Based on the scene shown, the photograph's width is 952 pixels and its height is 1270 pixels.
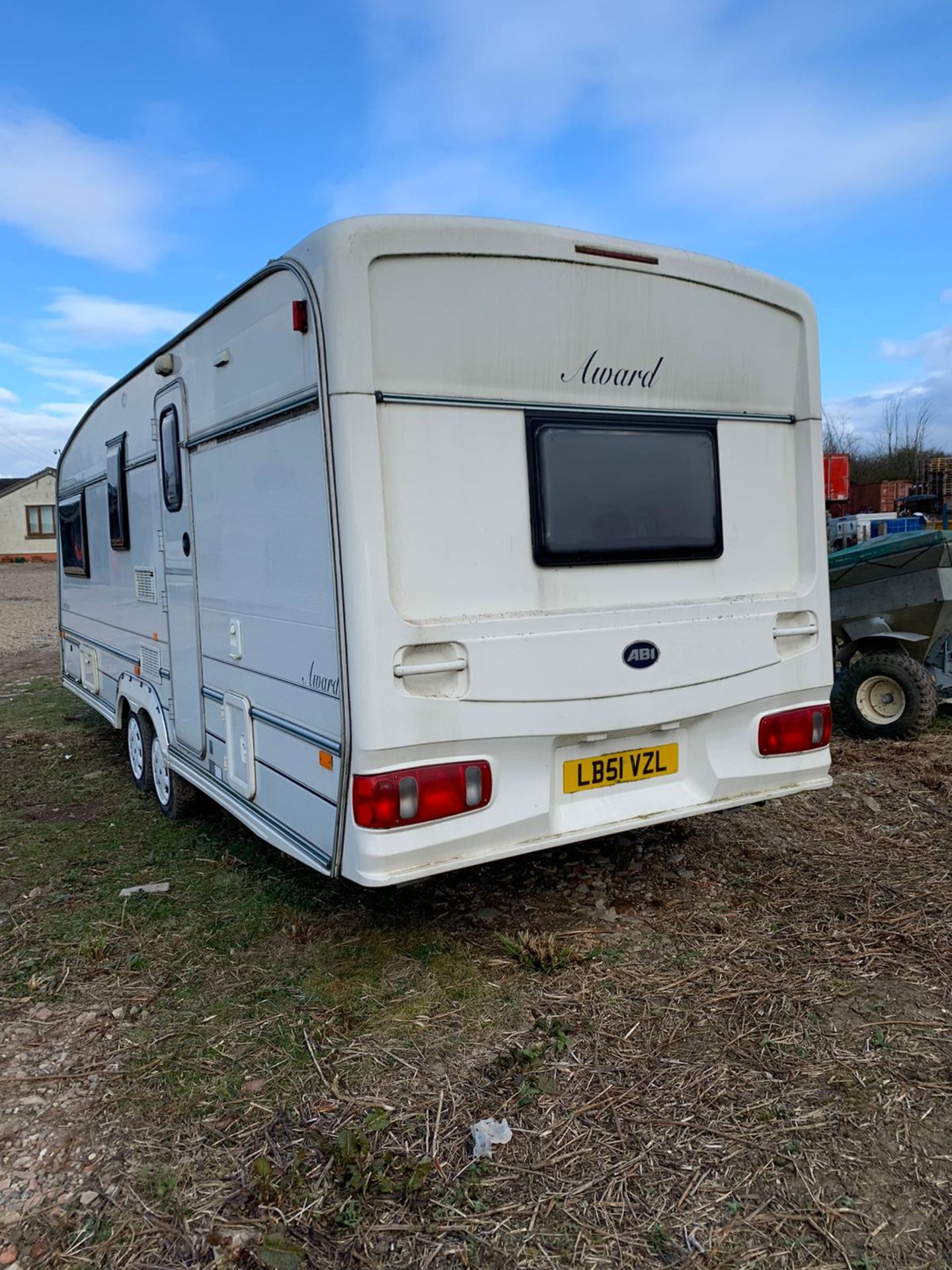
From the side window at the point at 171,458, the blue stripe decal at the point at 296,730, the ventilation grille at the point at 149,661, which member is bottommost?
the blue stripe decal at the point at 296,730

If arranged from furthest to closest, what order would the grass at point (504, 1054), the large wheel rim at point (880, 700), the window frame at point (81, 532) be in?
1. the window frame at point (81, 532)
2. the large wheel rim at point (880, 700)
3. the grass at point (504, 1054)

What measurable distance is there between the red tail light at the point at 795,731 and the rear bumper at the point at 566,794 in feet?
0.11

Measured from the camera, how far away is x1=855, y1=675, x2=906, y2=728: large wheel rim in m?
7.05

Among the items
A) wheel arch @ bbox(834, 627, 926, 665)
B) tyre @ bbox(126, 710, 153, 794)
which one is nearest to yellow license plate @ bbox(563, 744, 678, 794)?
tyre @ bbox(126, 710, 153, 794)

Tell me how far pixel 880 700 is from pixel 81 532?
6.44 m

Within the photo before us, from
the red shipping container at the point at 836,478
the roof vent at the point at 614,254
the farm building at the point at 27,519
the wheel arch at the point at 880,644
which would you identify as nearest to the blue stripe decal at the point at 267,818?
the roof vent at the point at 614,254

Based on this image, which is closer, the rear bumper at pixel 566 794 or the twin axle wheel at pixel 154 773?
the rear bumper at pixel 566 794

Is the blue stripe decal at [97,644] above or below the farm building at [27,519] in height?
below

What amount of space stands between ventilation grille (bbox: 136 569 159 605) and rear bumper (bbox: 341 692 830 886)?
9.06ft

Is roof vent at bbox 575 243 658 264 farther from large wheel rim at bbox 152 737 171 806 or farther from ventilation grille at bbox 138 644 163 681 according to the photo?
large wheel rim at bbox 152 737 171 806

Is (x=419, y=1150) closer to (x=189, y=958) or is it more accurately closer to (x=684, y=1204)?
(x=684, y=1204)

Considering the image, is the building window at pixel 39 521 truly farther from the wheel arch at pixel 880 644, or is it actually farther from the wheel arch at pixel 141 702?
the wheel arch at pixel 880 644

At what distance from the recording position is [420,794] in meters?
3.27

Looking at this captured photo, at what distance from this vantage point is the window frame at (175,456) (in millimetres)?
4801
